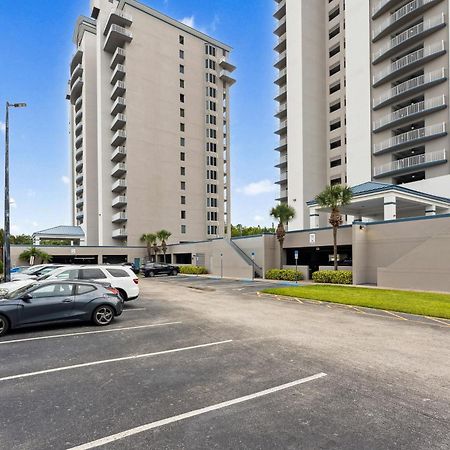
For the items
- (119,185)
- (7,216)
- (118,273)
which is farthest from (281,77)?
(118,273)

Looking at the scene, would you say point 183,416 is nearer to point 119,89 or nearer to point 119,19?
point 119,89

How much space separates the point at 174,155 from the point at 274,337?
5385cm

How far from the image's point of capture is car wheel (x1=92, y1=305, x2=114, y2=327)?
10.8 meters

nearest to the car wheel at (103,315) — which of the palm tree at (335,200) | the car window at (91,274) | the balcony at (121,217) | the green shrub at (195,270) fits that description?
the car window at (91,274)

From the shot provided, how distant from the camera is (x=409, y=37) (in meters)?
36.8

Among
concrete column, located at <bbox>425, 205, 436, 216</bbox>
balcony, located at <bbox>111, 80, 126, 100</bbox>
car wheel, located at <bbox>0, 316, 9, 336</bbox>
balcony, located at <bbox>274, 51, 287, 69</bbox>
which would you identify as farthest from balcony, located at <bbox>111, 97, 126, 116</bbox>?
car wheel, located at <bbox>0, 316, 9, 336</bbox>

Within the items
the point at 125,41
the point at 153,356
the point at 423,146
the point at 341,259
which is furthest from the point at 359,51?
the point at 153,356

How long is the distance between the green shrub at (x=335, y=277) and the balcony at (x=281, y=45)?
150 feet

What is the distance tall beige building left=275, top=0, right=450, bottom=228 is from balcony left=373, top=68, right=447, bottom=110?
0.34ft

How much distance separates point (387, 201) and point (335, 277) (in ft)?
23.7

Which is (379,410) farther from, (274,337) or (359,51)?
(359,51)

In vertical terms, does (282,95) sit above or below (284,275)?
above

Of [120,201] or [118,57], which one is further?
[118,57]

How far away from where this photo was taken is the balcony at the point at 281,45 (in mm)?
56344
